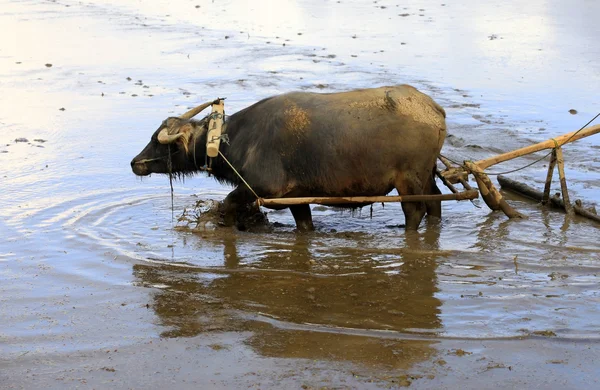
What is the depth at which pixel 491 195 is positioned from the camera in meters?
7.34

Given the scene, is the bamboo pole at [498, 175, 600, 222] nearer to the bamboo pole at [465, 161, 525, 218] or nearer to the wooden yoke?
the bamboo pole at [465, 161, 525, 218]

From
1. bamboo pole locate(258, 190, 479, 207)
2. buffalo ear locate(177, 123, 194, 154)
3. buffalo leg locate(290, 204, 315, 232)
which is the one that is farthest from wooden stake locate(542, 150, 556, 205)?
buffalo ear locate(177, 123, 194, 154)

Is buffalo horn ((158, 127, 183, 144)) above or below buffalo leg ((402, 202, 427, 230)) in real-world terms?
above

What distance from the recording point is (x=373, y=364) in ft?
15.1

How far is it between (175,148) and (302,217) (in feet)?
4.40

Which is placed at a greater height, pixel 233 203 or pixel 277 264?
pixel 233 203

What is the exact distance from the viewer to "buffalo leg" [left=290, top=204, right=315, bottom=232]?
24.1ft

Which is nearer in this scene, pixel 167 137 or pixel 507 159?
pixel 507 159

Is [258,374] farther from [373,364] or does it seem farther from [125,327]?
[125,327]

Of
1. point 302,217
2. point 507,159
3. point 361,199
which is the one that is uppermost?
point 507,159

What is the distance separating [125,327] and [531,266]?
9.64 feet

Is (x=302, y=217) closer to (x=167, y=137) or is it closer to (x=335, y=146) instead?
(x=335, y=146)

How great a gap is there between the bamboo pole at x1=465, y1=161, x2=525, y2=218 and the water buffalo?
1.30ft

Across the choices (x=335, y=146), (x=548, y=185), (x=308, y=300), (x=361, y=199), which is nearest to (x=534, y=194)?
(x=548, y=185)
